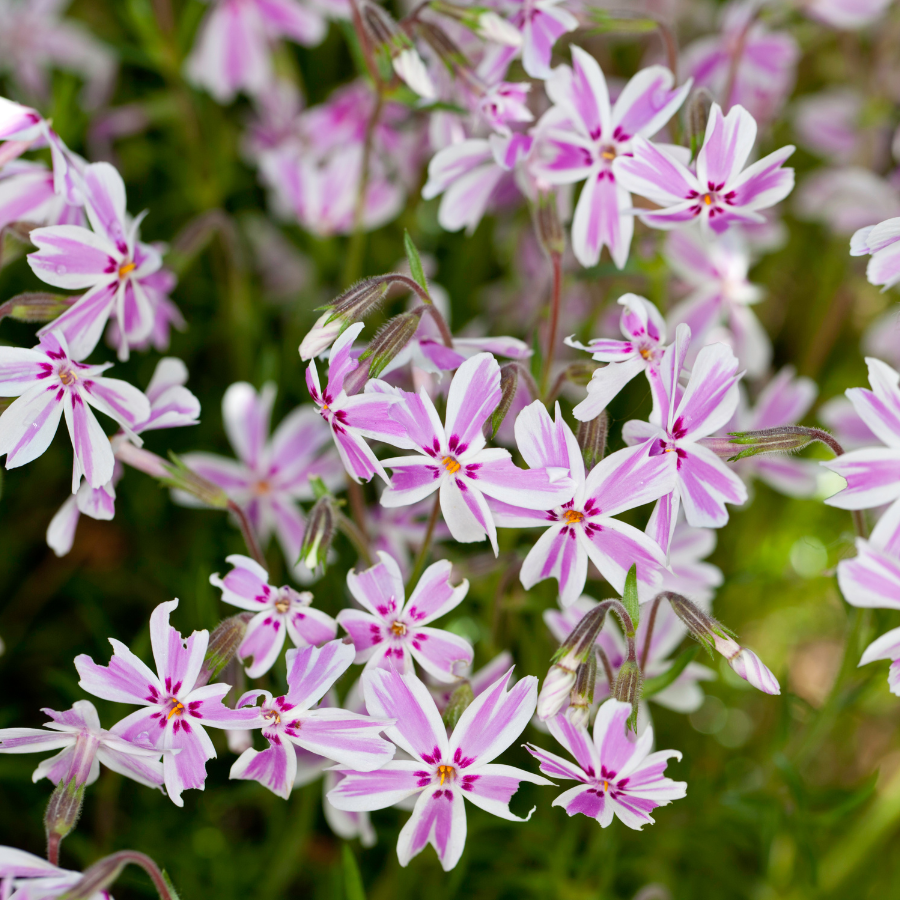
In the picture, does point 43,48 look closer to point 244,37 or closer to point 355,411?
point 244,37

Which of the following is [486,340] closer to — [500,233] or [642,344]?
[642,344]

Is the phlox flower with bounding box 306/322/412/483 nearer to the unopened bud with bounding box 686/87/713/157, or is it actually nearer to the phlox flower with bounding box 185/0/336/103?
the unopened bud with bounding box 686/87/713/157

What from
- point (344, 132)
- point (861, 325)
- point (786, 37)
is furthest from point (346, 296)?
point (861, 325)

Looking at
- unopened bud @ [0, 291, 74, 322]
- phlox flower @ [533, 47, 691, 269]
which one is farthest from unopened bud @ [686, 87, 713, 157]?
unopened bud @ [0, 291, 74, 322]

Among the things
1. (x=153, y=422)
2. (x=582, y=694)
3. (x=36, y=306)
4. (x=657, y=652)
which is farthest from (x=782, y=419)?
(x=36, y=306)

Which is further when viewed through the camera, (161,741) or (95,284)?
(95,284)
